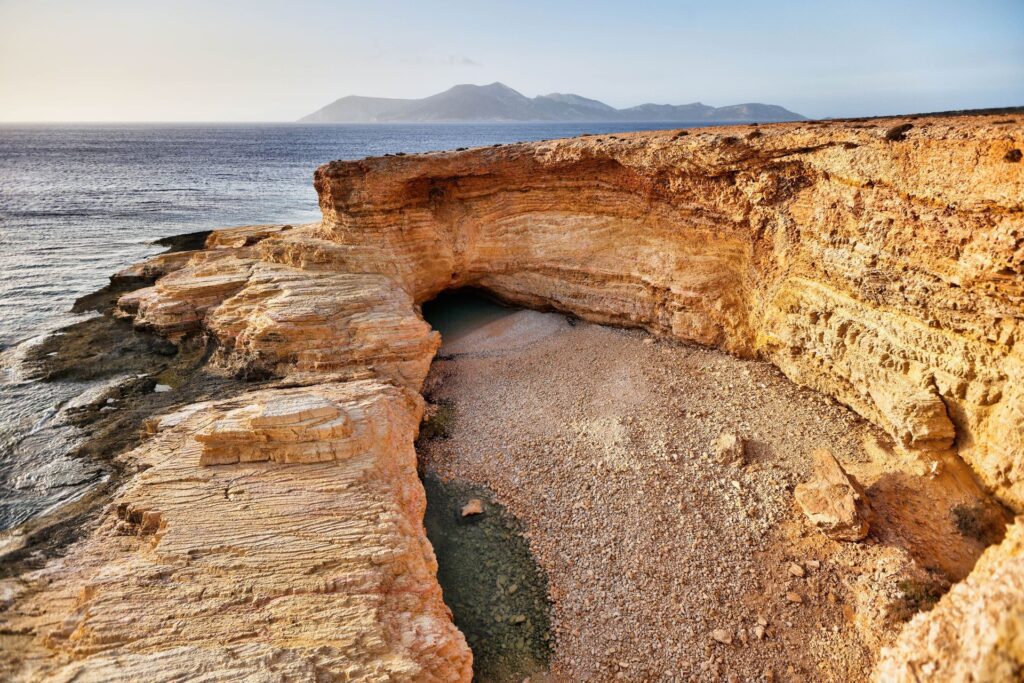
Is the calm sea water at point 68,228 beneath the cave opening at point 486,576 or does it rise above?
above

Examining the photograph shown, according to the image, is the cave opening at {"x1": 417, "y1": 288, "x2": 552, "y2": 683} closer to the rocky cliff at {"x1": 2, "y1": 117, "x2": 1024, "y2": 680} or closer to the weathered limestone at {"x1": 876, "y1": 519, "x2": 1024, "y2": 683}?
the rocky cliff at {"x1": 2, "y1": 117, "x2": 1024, "y2": 680}

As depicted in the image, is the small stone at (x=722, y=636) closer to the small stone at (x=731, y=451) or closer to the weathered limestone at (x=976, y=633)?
the weathered limestone at (x=976, y=633)

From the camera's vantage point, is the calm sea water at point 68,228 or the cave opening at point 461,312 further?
the cave opening at point 461,312

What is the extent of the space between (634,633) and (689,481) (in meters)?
3.45

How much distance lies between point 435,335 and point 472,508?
5.66 m

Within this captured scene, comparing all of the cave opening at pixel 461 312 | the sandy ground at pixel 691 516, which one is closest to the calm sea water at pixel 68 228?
the sandy ground at pixel 691 516

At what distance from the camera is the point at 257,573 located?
7293 millimetres

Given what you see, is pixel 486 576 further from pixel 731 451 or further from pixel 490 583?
pixel 731 451

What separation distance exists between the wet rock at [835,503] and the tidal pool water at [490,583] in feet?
17.9

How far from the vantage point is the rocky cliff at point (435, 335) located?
6.88 m

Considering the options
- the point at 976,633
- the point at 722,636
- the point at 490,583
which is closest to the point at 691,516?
the point at 722,636

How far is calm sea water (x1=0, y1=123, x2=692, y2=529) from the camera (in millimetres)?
11125

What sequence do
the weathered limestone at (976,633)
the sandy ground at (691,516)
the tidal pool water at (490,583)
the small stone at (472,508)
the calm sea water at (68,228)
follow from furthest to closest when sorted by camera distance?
the calm sea water at (68,228), the small stone at (472,508), the tidal pool water at (490,583), the sandy ground at (691,516), the weathered limestone at (976,633)

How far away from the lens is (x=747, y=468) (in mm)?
10703
